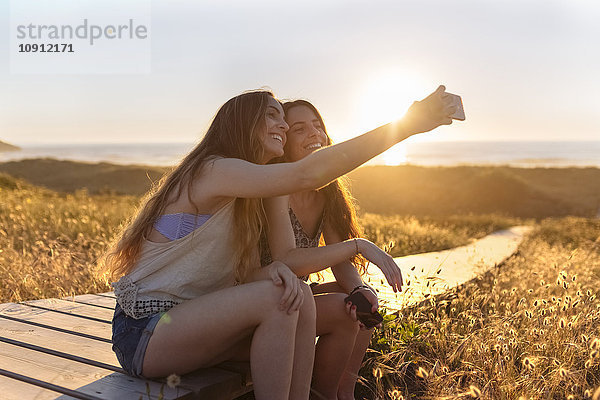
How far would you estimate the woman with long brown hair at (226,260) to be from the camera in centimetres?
219

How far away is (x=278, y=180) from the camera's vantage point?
7.21 feet

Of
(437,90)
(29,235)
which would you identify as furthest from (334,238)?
(29,235)

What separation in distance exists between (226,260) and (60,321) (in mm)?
1400

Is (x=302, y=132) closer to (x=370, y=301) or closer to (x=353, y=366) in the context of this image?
(x=370, y=301)

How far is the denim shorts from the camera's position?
2.32m

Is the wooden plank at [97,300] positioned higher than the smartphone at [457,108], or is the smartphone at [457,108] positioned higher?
the smartphone at [457,108]

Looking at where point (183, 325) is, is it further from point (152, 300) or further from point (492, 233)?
point (492, 233)

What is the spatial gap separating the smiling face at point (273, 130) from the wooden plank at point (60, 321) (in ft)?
4.54

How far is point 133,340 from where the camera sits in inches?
92.7

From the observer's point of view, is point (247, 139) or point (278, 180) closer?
point (278, 180)

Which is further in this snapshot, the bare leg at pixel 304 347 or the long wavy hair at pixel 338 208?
the long wavy hair at pixel 338 208

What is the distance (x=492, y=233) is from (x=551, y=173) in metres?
25.8

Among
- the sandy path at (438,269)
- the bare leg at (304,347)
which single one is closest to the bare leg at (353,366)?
the sandy path at (438,269)

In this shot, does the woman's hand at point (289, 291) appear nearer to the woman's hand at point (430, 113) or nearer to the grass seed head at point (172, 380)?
the grass seed head at point (172, 380)
